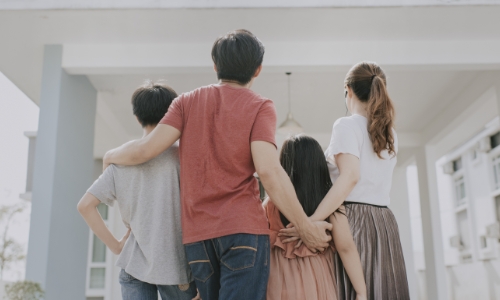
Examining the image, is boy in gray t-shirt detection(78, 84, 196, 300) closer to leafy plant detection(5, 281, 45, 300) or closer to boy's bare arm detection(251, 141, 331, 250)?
boy's bare arm detection(251, 141, 331, 250)

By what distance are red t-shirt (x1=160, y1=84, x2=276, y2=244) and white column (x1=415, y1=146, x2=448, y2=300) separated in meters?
6.24

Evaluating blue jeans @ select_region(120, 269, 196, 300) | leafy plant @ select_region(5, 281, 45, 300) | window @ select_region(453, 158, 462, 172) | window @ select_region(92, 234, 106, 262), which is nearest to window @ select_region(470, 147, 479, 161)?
window @ select_region(453, 158, 462, 172)

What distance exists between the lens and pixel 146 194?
172 centimetres

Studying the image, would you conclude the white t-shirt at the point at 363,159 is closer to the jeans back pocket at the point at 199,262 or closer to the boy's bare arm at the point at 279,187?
the boy's bare arm at the point at 279,187

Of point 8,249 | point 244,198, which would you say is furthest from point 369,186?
point 8,249

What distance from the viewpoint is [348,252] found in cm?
173

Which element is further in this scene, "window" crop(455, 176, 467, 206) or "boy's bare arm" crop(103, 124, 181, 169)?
"window" crop(455, 176, 467, 206)

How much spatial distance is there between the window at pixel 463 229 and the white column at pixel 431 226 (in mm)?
6688

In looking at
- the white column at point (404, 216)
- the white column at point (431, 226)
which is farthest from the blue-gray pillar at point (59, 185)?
the white column at point (404, 216)

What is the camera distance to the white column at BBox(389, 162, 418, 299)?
9.06 m

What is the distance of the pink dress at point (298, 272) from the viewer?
5.48 ft

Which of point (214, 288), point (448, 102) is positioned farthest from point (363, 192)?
point (448, 102)

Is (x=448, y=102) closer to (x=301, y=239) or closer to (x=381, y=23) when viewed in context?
(x=381, y=23)

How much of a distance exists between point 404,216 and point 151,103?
8.08 metres
